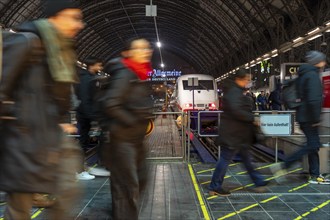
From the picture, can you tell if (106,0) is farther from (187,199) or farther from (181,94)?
(187,199)

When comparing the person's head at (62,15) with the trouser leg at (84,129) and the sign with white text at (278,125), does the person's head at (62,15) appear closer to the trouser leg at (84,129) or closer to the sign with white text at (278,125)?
the trouser leg at (84,129)

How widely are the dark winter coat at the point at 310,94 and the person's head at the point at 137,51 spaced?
115 inches

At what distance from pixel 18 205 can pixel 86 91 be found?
3910 millimetres

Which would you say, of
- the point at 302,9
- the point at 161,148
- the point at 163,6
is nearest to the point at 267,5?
the point at 302,9

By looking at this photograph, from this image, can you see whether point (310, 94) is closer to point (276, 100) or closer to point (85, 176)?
point (85, 176)

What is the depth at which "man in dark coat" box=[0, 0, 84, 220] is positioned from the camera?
→ 7.23 ft

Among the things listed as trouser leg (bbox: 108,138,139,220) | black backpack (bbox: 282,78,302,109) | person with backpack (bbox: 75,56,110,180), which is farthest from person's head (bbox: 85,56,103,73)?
black backpack (bbox: 282,78,302,109)

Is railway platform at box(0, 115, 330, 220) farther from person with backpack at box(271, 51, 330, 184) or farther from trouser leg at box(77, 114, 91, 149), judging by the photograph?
trouser leg at box(77, 114, 91, 149)

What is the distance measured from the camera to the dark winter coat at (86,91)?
6.14 metres

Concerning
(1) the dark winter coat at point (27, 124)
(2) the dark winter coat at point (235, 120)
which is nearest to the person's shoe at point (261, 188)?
(2) the dark winter coat at point (235, 120)

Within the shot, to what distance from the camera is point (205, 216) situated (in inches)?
185

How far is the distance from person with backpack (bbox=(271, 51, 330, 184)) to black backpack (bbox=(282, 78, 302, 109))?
0.13 ft

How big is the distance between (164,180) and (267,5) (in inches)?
969

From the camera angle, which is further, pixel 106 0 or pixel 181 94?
pixel 106 0
